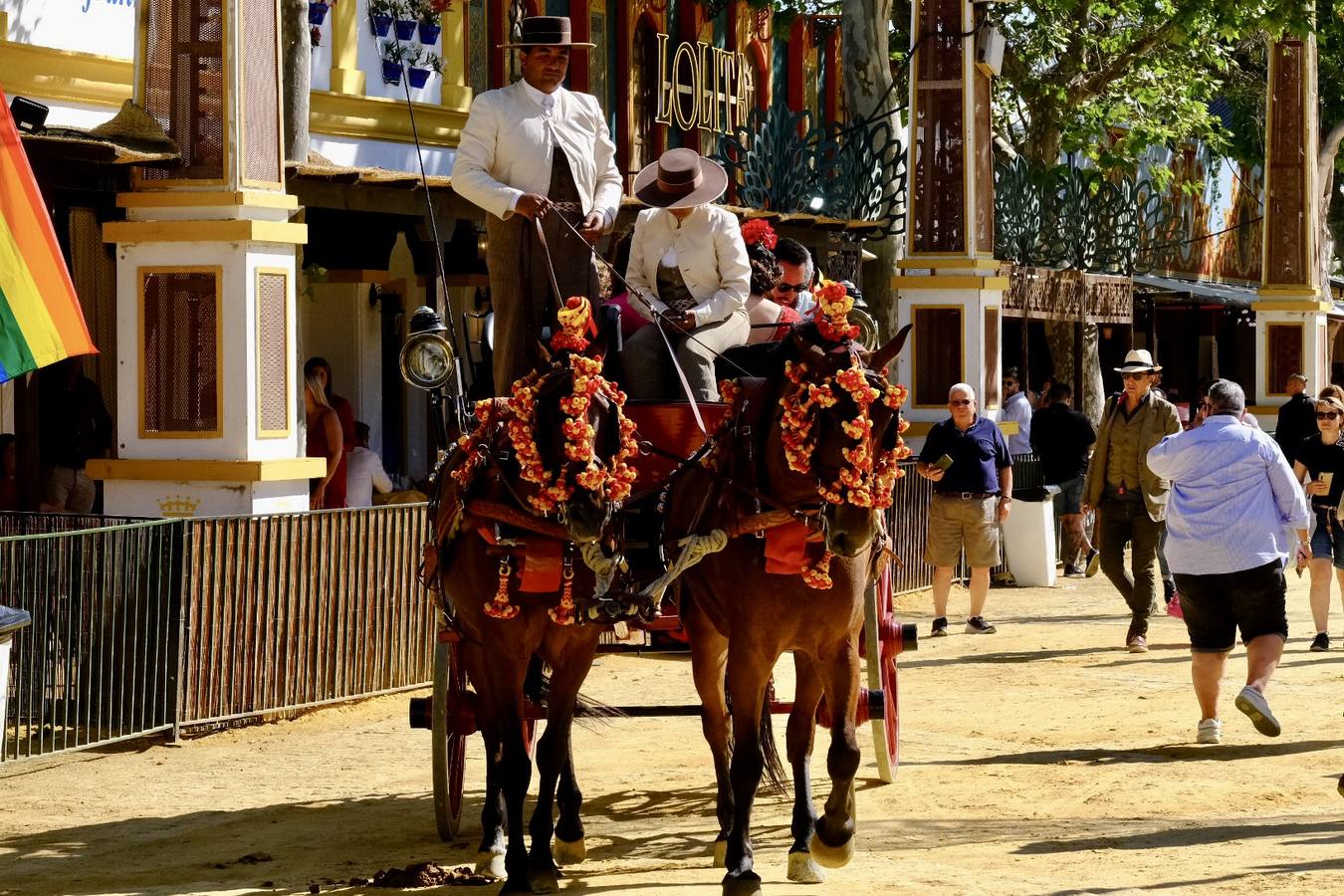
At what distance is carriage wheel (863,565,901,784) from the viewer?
373 inches

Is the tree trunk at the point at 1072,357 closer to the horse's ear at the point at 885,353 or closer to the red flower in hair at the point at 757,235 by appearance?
the red flower in hair at the point at 757,235

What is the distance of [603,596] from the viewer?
7.48m

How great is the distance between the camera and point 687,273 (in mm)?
8992

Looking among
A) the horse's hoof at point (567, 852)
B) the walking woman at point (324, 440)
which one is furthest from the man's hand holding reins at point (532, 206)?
the walking woman at point (324, 440)

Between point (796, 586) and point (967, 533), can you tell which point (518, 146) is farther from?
point (967, 533)

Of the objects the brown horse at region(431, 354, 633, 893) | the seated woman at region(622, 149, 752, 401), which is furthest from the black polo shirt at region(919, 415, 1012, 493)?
the brown horse at region(431, 354, 633, 893)

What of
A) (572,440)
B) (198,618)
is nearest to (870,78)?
(198,618)

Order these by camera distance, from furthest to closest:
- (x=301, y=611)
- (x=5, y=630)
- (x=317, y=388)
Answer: (x=317, y=388)
(x=301, y=611)
(x=5, y=630)

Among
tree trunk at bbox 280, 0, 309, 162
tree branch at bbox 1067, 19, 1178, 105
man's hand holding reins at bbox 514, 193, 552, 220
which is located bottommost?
man's hand holding reins at bbox 514, 193, 552, 220

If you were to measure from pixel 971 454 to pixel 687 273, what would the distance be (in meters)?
6.83

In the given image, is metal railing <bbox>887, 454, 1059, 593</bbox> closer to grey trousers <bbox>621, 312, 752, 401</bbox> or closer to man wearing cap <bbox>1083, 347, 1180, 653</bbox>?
man wearing cap <bbox>1083, 347, 1180, 653</bbox>

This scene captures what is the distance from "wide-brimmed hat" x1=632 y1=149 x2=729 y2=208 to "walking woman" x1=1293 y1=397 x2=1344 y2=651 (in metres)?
6.74

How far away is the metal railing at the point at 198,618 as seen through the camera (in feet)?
35.2

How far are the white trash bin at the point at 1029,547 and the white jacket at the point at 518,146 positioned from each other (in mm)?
11015
